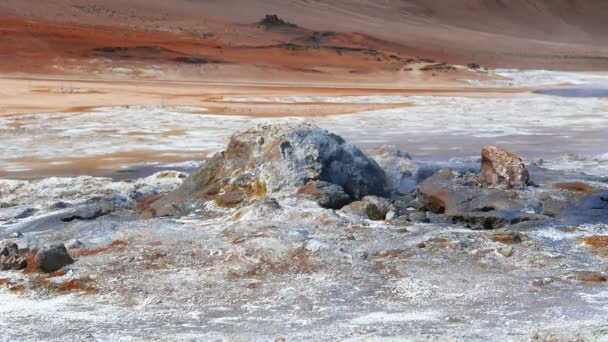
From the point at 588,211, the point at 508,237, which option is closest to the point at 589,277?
the point at 508,237

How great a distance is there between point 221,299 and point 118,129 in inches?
361

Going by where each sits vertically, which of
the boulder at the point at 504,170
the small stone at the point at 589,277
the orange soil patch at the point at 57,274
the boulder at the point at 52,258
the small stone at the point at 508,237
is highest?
the boulder at the point at 504,170

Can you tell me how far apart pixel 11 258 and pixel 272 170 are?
2.27 meters

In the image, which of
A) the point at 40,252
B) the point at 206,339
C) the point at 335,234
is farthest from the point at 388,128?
the point at 206,339

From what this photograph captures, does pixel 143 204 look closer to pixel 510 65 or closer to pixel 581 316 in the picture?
pixel 581 316

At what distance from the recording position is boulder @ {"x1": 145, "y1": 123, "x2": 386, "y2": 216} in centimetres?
684

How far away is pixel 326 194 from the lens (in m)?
6.51

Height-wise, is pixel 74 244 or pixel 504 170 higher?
pixel 504 170

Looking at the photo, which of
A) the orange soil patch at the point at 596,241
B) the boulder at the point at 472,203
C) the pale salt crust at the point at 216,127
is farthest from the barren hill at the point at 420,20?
the orange soil patch at the point at 596,241

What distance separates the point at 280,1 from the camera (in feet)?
200

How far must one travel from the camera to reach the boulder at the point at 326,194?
6.45 m

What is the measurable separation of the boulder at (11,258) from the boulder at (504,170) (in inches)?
138

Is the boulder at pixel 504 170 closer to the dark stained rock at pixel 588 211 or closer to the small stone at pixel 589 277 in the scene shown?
the dark stained rock at pixel 588 211

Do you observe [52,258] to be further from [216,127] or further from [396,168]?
[216,127]
